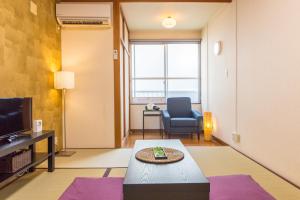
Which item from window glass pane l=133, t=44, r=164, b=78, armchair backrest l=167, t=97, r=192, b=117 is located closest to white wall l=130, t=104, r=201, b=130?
armchair backrest l=167, t=97, r=192, b=117

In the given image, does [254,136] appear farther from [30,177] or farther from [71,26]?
[71,26]

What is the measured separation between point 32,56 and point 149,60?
3.44m

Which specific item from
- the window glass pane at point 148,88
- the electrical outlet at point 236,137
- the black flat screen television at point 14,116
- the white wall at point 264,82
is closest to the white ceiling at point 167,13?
the white wall at point 264,82

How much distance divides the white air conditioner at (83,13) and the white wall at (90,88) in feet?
0.63

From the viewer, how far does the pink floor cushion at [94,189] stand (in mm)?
2055

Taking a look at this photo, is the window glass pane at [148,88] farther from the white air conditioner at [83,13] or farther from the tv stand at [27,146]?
the tv stand at [27,146]

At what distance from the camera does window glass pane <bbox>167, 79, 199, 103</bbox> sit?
243 inches

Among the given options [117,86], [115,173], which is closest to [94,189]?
[115,173]

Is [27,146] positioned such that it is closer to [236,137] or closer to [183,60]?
[236,137]

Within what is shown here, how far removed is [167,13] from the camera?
15.5ft

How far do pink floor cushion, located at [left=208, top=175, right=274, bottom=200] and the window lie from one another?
151 inches

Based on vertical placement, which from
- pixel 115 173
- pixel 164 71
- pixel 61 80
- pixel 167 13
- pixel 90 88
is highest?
pixel 167 13

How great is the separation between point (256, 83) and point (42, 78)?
9.73ft

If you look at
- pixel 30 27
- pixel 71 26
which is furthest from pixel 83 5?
pixel 30 27
